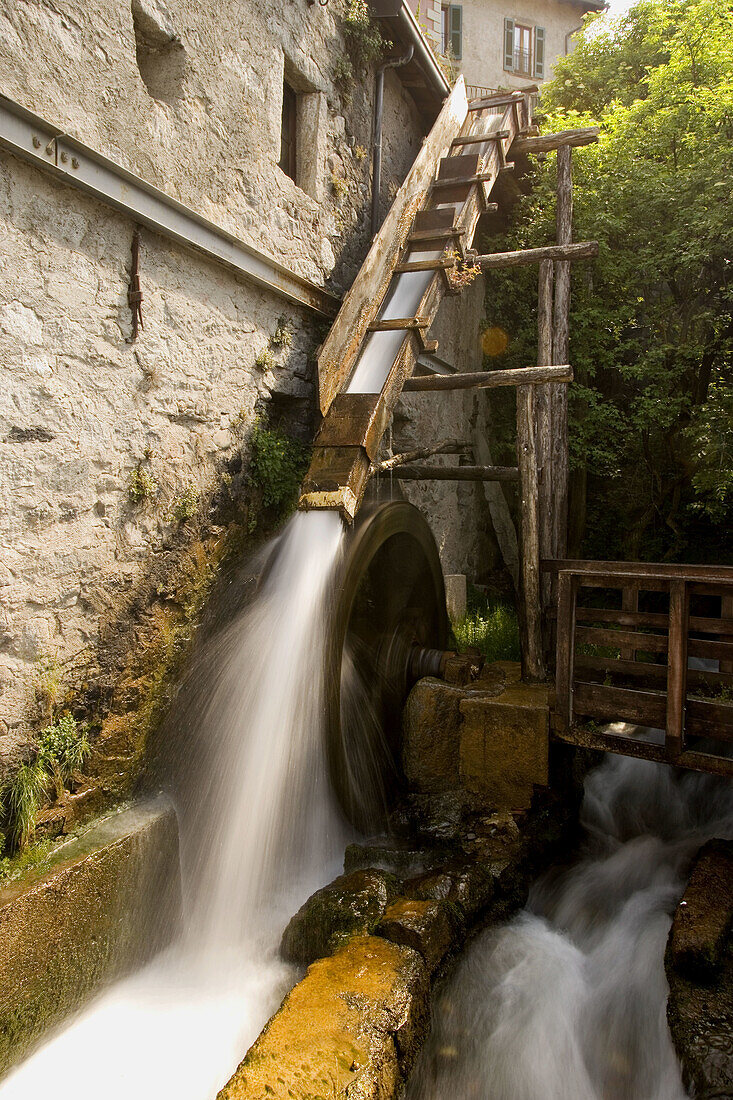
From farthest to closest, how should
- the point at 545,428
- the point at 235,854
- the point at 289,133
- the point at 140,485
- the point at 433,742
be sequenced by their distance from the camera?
1. the point at 545,428
2. the point at 289,133
3. the point at 433,742
4. the point at 140,485
5. the point at 235,854

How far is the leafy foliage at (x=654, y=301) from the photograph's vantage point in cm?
698

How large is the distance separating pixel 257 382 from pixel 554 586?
2702 millimetres

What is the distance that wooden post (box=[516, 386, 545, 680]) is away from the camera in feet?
15.0

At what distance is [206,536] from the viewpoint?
3891 mm

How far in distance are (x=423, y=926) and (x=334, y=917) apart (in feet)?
1.18

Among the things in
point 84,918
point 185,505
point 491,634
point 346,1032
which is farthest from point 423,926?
point 491,634

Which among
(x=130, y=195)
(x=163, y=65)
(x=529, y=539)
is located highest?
(x=163, y=65)

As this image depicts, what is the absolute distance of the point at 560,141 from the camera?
6109 mm

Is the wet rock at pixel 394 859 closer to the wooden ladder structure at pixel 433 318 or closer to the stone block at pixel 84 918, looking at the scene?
the stone block at pixel 84 918

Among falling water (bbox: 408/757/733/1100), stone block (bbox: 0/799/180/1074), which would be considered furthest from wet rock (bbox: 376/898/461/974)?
stone block (bbox: 0/799/180/1074)

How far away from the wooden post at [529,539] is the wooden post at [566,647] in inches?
22.9

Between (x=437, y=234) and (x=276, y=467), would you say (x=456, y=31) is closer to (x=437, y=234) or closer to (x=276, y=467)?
(x=437, y=234)

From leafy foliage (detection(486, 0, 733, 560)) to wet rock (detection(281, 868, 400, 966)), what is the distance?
5.15 meters

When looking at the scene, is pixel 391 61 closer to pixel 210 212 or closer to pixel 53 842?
pixel 210 212
